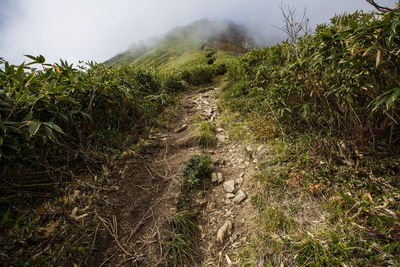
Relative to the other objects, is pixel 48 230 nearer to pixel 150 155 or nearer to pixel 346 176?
pixel 150 155

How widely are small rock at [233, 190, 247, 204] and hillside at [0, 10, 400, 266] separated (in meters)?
0.01

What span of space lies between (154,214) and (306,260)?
5.20 feet

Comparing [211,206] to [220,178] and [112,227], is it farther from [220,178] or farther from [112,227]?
[112,227]

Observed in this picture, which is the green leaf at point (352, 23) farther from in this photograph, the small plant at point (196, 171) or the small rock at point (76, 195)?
the small rock at point (76, 195)

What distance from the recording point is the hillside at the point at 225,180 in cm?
136

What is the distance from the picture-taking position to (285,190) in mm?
1888

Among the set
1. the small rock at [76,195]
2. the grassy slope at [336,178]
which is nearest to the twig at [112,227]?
the small rock at [76,195]

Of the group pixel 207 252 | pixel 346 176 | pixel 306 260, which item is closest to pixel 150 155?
pixel 207 252

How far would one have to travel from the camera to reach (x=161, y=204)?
2.06 m

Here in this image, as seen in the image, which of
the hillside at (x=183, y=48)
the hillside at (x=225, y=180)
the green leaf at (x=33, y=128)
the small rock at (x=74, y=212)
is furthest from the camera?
the hillside at (x=183, y=48)

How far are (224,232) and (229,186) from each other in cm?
66

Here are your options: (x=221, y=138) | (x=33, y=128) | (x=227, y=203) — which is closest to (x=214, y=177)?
(x=227, y=203)

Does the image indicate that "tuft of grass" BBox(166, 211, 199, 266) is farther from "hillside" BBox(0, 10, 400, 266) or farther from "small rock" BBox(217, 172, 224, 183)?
"small rock" BBox(217, 172, 224, 183)

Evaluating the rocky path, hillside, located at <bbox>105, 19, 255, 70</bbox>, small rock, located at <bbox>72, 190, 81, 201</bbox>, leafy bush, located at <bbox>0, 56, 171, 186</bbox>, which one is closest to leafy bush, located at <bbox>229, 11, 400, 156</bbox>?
the rocky path
